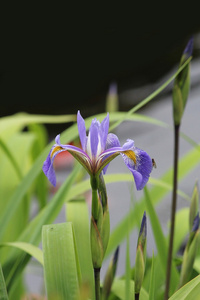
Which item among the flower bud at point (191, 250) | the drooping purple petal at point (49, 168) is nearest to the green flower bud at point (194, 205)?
the flower bud at point (191, 250)

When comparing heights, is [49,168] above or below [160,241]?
above

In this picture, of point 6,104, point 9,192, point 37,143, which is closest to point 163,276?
point 9,192

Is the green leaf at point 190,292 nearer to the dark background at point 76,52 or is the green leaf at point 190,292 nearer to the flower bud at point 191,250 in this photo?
the flower bud at point 191,250

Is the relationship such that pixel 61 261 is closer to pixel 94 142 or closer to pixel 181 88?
pixel 94 142

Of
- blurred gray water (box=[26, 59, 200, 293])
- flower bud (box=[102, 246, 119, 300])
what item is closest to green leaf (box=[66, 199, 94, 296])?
flower bud (box=[102, 246, 119, 300])

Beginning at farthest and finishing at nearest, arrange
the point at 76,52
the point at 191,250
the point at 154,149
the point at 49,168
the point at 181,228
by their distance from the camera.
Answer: the point at 76,52
the point at 154,149
the point at 181,228
the point at 191,250
the point at 49,168

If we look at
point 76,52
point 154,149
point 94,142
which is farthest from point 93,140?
point 76,52
